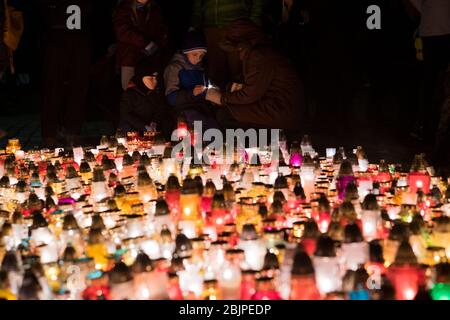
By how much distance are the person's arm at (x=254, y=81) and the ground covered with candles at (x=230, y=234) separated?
1.57m

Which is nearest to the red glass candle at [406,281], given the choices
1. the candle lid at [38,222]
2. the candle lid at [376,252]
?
the candle lid at [376,252]

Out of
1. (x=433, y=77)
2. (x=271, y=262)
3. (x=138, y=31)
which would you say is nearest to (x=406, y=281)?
(x=271, y=262)

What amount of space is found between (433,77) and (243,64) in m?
2.42

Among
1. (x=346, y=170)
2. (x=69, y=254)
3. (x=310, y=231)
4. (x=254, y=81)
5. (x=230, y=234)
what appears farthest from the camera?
(x=254, y=81)

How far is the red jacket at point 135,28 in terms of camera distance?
912 cm

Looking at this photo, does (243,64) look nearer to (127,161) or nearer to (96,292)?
(127,161)

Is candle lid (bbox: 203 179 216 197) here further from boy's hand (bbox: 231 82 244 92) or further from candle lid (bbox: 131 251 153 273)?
boy's hand (bbox: 231 82 244 92)

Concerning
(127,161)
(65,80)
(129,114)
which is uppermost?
(127,161)

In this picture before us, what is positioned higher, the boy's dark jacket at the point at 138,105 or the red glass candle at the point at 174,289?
the red glass candle at the point at 174,289

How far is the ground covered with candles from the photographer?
354 centimetres

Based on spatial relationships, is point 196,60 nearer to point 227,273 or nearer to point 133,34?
point 133,34

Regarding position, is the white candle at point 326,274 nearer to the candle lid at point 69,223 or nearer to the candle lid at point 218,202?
the candle lid at point 218,202

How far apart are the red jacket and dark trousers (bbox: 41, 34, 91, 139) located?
0.49 meters

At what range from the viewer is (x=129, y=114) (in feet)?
29.8
